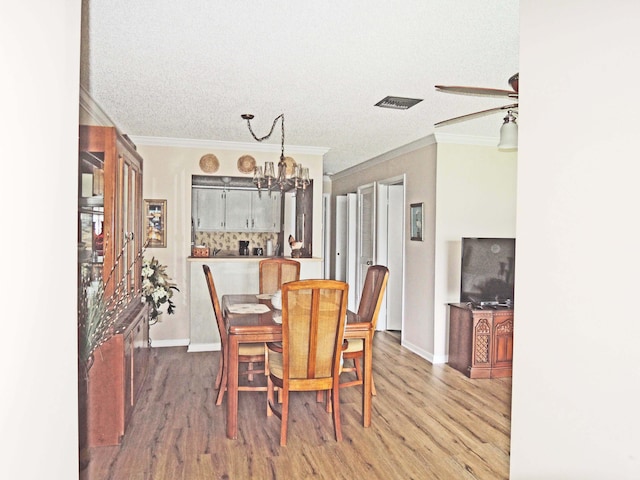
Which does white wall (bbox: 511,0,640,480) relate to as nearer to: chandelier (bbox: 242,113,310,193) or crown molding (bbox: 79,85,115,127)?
chandelier (bbox: 242,113,310,193)

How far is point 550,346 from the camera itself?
1.03m

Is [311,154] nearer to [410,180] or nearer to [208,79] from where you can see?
[410,180]

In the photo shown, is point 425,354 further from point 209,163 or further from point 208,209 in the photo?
point 208,209

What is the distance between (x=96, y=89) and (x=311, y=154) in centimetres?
297

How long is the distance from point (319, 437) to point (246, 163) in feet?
11.9

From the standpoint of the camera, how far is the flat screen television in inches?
198

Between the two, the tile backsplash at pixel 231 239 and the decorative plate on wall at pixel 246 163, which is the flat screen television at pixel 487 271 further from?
the tile backsplash at pixel 231 239

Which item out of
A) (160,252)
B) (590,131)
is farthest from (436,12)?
(160,252)

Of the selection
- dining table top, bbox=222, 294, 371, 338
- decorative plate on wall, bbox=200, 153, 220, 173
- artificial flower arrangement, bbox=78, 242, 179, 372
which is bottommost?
dining table top, bbox=222, 294, 371, 338

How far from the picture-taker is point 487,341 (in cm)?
475

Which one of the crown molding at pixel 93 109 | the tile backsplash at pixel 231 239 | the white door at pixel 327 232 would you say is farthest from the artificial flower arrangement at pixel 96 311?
the white door at pixel 327 232

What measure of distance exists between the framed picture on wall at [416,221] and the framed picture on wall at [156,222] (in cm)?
292

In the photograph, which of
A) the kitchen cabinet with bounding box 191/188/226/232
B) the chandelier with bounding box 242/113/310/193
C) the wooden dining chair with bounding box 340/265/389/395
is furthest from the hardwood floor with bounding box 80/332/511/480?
the kitchen cabinet with bounding box 191/188/226/232

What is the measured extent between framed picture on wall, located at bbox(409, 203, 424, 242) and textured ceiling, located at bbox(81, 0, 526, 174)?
1.08 meters
